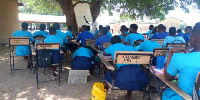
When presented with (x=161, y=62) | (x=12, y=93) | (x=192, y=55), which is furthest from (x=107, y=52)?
(x=12, y=93)

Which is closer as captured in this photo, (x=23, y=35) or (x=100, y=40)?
(x=100, y=40)

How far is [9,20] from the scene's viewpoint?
13023 mm

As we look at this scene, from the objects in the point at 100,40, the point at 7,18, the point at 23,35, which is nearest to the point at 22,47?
the point at 23,35

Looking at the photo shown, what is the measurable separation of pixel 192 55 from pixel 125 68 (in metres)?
1.40

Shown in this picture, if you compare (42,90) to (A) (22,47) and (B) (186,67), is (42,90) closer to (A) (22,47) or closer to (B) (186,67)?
(A) (22,47)

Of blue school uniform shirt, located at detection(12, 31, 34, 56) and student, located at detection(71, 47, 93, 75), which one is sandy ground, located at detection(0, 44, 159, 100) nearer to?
student, located at detection(71, 47, 93, 75)

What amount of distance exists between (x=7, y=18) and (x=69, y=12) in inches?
241

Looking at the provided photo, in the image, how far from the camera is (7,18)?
42.3ft

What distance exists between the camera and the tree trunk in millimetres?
8875

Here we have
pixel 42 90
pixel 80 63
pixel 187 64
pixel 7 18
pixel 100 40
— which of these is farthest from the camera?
pixel 7 18

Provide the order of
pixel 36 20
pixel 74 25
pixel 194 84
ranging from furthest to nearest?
1. pixel 36 20
2. pixel 74 25
3. pixel 194 84

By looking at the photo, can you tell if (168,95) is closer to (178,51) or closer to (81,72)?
(178,51)

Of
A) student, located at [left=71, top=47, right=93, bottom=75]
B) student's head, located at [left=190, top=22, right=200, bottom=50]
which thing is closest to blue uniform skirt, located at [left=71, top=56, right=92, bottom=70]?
student, located at [left=71, top=47, right=93, bottom=75]

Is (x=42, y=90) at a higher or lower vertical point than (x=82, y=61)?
lower
